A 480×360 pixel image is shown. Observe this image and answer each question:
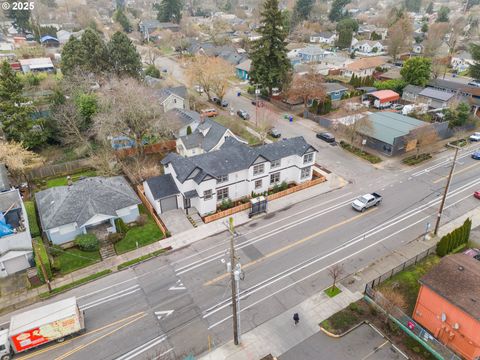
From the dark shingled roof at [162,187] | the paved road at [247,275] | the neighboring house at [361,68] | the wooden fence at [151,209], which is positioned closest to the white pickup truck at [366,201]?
the paved road at [247,275]

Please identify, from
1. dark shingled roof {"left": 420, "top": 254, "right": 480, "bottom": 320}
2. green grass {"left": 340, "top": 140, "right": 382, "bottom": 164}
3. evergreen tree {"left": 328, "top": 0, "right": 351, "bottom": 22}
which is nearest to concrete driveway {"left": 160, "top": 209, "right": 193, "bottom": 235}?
dark shingled roof {"left": 420, "top": 254, "right": 480, "bottom": 320}

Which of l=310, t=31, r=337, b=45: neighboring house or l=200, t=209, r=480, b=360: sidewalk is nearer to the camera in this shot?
l=200, t=209, r=480, b=360: sidewalk

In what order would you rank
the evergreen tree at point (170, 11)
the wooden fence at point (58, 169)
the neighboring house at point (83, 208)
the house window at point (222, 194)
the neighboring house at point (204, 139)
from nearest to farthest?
the neighboring house at point (83, 208)
the house window at point (222, 194)
the wooden fence at point (58, 169)
the neighboring house at point (204, 139)
the evergreen tree at point (170, 11)

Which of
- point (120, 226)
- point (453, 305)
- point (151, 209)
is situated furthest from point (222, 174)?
point (453, 305)

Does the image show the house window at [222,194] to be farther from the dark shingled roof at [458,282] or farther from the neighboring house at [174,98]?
the neighboring house at [174,98]

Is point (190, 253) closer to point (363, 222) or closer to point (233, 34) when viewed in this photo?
point (363, 222)

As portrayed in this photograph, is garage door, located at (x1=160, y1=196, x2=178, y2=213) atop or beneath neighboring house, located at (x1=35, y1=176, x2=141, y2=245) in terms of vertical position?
beneath

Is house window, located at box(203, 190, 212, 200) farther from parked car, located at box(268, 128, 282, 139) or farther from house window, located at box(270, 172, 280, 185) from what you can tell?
parked car, located at box(268, 128, 282, 139)
